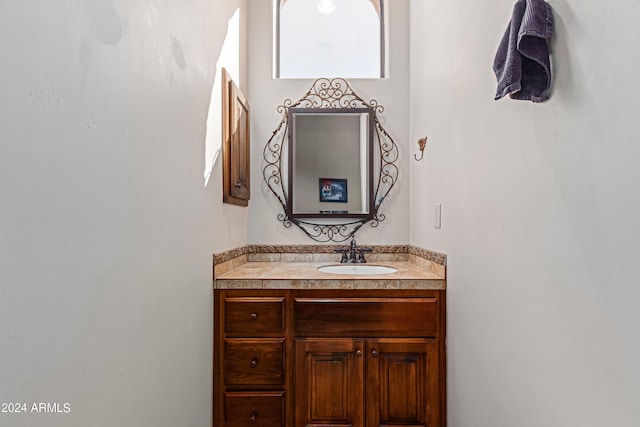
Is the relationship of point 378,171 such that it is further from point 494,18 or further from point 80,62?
point 80,62

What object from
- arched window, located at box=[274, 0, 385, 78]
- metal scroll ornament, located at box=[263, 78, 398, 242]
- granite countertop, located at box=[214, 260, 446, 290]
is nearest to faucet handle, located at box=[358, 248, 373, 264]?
metal scroll ornament, located at box=[263, 78, 398, 242]

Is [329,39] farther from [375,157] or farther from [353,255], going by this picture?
[353,255]

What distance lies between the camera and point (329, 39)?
260cm

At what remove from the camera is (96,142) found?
2.92 feet

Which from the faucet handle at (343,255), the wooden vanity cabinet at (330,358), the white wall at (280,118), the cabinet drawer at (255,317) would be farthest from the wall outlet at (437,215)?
the cabinet drawer at (255,317)

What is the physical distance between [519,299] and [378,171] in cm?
148

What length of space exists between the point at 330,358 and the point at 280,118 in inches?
58.9

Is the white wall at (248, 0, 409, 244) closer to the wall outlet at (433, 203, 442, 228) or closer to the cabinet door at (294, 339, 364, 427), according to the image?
the wall outlet at (433, 203, 442, 228)

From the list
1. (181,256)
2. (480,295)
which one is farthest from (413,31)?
(181,256)

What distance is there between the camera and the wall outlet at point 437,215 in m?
1.90

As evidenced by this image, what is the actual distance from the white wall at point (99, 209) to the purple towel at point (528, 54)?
0.98m

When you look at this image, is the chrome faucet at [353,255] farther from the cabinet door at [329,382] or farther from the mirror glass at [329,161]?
the cabinet door at [329,382]

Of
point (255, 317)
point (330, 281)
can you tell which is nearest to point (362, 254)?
point (330, 281)

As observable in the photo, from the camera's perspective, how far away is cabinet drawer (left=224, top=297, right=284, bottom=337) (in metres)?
1.87
